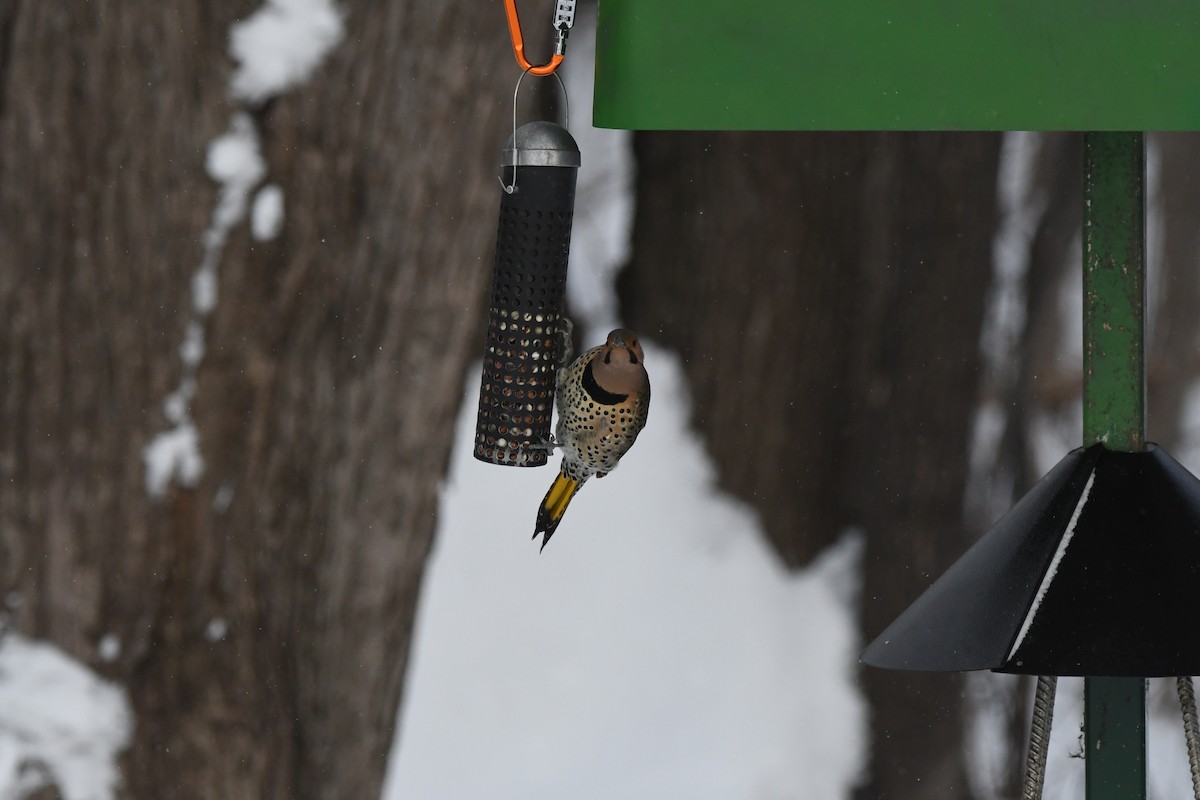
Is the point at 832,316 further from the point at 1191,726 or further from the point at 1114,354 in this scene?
the point at 1191,726

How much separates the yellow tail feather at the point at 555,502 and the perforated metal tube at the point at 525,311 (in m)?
0.49

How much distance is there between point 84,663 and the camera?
303 cm

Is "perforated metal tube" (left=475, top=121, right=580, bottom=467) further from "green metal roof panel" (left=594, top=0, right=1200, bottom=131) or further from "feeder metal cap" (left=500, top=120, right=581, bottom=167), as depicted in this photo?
"green metal roof panel" (left=594, top=0, right=1200, bottom=131)

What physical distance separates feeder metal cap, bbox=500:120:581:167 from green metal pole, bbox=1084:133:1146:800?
0.67 metres

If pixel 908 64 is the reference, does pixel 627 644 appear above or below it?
below

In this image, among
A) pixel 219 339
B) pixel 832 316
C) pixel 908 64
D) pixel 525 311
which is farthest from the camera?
→ pixel 832 316

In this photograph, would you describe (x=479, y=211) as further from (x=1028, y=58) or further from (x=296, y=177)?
(x=1028, y=58)

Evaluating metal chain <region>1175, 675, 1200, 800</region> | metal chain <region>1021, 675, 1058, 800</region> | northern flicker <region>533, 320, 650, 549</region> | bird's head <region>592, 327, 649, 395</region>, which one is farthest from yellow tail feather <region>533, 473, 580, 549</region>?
metal chain <region>1175, 675, 1200, 800</region>

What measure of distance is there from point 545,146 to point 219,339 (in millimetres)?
1398

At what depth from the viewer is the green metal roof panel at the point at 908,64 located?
1.41 m

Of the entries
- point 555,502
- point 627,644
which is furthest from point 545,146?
point 627,644

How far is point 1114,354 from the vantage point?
1.73 meters

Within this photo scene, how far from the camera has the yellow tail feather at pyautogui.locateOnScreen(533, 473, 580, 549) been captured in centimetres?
256

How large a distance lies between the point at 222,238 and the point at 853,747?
6.56ft
